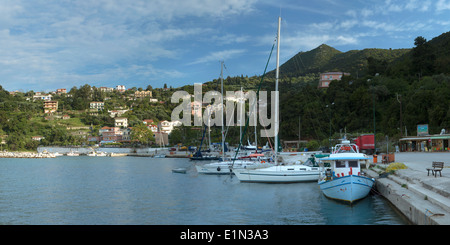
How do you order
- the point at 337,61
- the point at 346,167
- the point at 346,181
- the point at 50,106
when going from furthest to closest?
the point at 50,106
the point at 337,61
the point at 346,167
the point at 346,181

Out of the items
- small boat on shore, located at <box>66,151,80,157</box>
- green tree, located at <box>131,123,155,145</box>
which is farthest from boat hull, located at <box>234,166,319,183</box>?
small boat on shore, located at <box>66,151,80,157</box>

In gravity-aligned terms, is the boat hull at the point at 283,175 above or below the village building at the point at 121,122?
below

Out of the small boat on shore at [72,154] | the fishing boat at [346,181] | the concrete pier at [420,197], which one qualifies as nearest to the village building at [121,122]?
the small boat on shore at [72,154]

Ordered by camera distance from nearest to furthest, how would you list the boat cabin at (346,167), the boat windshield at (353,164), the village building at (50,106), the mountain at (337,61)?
the boat cabin at (346,167), the boat windshield at (353,164), the mountain at (337,61), the village building at (50,106)

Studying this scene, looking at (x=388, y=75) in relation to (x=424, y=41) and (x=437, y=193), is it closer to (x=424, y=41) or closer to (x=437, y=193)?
(x=424, y=41)

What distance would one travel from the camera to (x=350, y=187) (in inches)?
681

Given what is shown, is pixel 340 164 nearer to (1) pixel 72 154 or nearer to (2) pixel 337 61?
(1) pixel 72 154

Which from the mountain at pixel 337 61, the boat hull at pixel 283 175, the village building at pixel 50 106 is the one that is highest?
the mountain at pixel 337 61

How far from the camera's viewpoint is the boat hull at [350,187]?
17.3 metres

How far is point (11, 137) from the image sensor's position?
140 m

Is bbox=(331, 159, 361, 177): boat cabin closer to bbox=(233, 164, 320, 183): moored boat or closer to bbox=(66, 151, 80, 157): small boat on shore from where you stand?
bbox=(233, 164, 320, 183): moored boat

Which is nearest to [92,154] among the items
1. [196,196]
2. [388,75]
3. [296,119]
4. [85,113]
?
[85,113]

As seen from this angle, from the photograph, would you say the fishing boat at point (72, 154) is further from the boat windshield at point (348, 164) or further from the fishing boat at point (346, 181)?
the boat windshield at point (348, 164)

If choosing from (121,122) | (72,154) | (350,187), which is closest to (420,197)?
(350,187)
